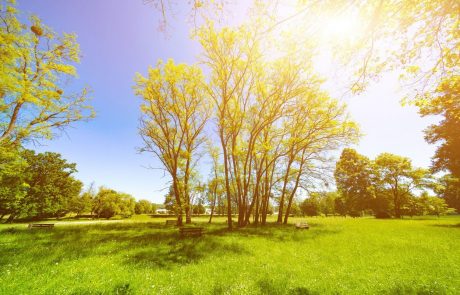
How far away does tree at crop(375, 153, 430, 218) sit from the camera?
144 feet

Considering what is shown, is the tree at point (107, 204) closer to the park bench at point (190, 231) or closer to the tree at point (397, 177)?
the park bench at point (190, 231)

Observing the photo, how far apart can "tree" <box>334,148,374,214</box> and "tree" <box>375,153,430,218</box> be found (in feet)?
7.62

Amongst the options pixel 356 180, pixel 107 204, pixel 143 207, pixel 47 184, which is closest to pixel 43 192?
pixel 47 184

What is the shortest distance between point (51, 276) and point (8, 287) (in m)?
0.93

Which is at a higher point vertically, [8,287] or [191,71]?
[191,71]

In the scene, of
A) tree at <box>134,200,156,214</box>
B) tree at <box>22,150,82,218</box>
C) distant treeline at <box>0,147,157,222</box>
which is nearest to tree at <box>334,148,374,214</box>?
distant treeline at <box>0,147,157,222</box>

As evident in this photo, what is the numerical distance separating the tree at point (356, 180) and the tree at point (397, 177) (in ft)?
7.62

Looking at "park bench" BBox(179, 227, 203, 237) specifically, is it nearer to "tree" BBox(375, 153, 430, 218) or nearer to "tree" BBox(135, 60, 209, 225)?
"tree" BBox(135, 60, 209, 225)

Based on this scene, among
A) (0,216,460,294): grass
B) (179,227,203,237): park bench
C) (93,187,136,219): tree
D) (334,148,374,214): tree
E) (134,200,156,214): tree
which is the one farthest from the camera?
(134,200,156,214): tree

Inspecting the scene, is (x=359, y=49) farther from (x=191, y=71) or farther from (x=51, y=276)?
(x=191, y=71)

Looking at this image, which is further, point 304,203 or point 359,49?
point 304,203

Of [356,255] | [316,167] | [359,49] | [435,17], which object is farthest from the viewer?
[316,167]

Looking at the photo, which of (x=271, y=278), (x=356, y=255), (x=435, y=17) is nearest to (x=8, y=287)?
(x=271, y=278)

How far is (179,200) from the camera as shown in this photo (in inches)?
790
